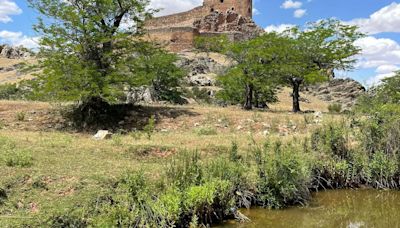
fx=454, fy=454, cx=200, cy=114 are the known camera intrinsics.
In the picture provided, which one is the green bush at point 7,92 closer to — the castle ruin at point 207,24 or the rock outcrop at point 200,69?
the rock outcrop at point 200,69

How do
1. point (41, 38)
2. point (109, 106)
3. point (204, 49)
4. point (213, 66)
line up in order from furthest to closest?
point (204, 49) → point (213, 66) → point (109, 106) → point (41, 38)

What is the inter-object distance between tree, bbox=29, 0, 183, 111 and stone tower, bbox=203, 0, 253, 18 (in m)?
47.7

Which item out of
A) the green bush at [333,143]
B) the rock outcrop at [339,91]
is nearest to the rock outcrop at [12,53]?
the rock outcrop at [339,91]

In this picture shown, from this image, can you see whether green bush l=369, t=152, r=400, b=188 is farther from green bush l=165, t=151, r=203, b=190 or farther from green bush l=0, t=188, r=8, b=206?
green bush l=0, t=188, r=8, b=206

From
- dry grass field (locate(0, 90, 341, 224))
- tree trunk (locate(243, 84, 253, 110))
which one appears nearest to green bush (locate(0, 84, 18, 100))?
dry grass field (locate(0, 90, 341, 224))

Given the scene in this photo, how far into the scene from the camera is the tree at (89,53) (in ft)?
57.4

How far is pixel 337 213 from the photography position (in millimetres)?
9672

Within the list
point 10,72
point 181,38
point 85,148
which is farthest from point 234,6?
point 85,148

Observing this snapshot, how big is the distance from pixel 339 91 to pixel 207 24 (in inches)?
934

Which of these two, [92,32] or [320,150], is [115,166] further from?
[92,32]

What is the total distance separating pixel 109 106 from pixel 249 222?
12067 mm

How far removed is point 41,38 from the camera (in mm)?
18219

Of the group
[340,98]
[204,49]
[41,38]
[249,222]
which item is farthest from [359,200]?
[204,49]

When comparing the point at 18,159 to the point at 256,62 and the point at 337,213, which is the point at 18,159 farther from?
the point at 256,62
